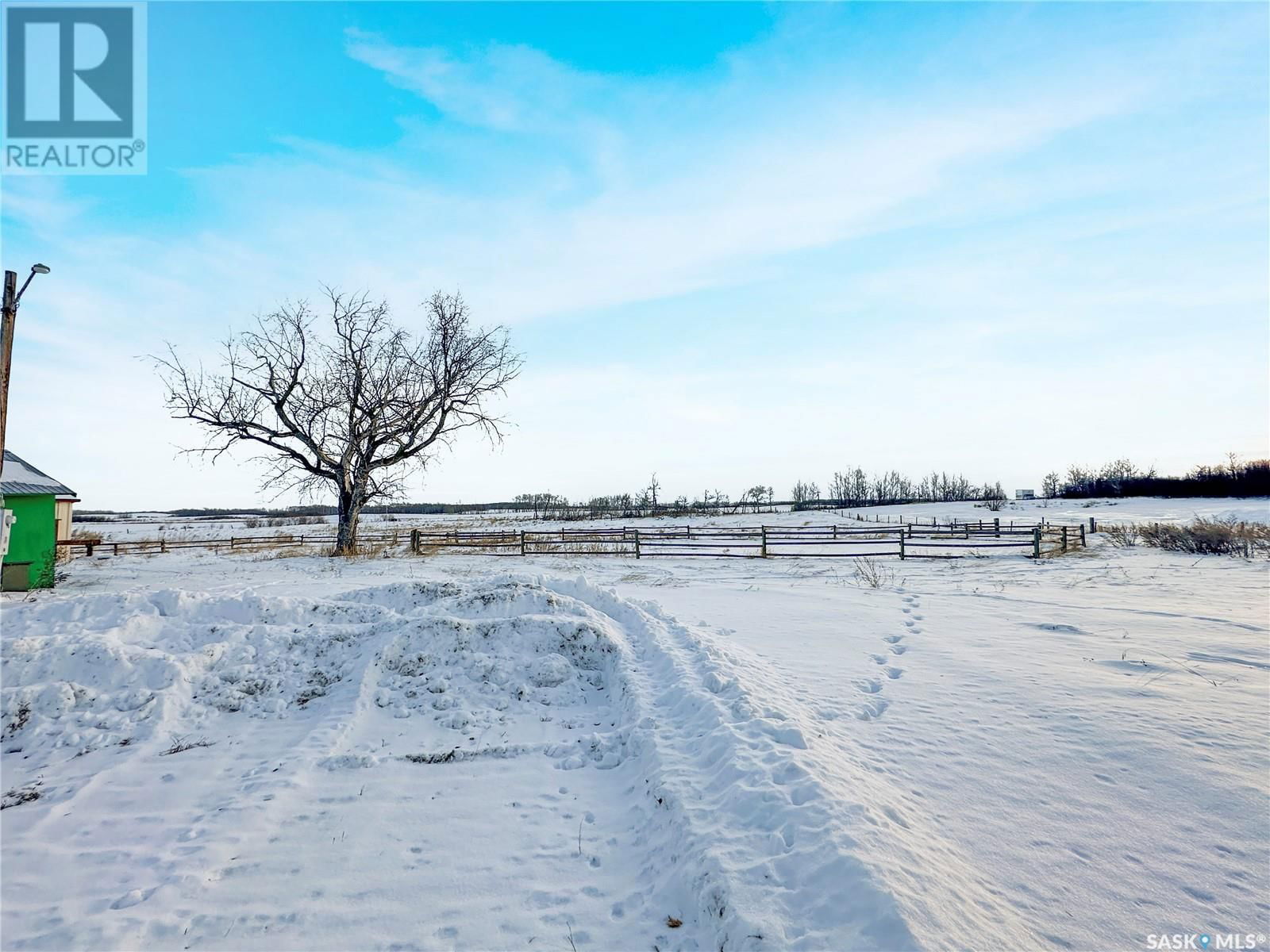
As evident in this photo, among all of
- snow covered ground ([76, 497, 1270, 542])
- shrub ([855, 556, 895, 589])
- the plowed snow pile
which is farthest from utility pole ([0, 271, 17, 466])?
snow covered ground ([76, 497, 1270, 542])

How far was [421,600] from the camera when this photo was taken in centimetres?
959

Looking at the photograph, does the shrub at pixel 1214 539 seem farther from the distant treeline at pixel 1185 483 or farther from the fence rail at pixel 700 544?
the distant treeline at pixel 1185 483

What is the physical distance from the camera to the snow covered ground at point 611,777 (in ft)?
10.7

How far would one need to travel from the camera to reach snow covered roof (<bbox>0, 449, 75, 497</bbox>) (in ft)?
52.5

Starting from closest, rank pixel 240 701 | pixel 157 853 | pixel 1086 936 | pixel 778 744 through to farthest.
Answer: pixel 1086 936 → pixel 157 853 → pixel 778 744 → pixel 240 701

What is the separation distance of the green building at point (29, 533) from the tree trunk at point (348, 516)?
8099 millimetres

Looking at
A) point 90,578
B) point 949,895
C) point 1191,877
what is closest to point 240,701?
point 949,895

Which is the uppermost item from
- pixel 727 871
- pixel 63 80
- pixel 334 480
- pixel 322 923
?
pixel 63 80

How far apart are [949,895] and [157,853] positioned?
203 inches

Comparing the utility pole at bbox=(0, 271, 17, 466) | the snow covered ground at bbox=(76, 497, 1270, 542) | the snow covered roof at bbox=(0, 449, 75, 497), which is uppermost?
the utility pole at bbox=(0, 271, 17, 466)

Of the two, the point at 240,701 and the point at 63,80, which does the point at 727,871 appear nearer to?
the point at 240,701

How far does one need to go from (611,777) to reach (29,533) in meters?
20.3

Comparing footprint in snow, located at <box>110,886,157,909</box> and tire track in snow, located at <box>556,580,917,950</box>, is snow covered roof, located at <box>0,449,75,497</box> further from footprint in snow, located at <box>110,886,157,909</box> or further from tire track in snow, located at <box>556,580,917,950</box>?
tire track in snow, located at <box>556,580,917,950</box>

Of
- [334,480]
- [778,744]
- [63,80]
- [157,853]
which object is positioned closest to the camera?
[157,853]
